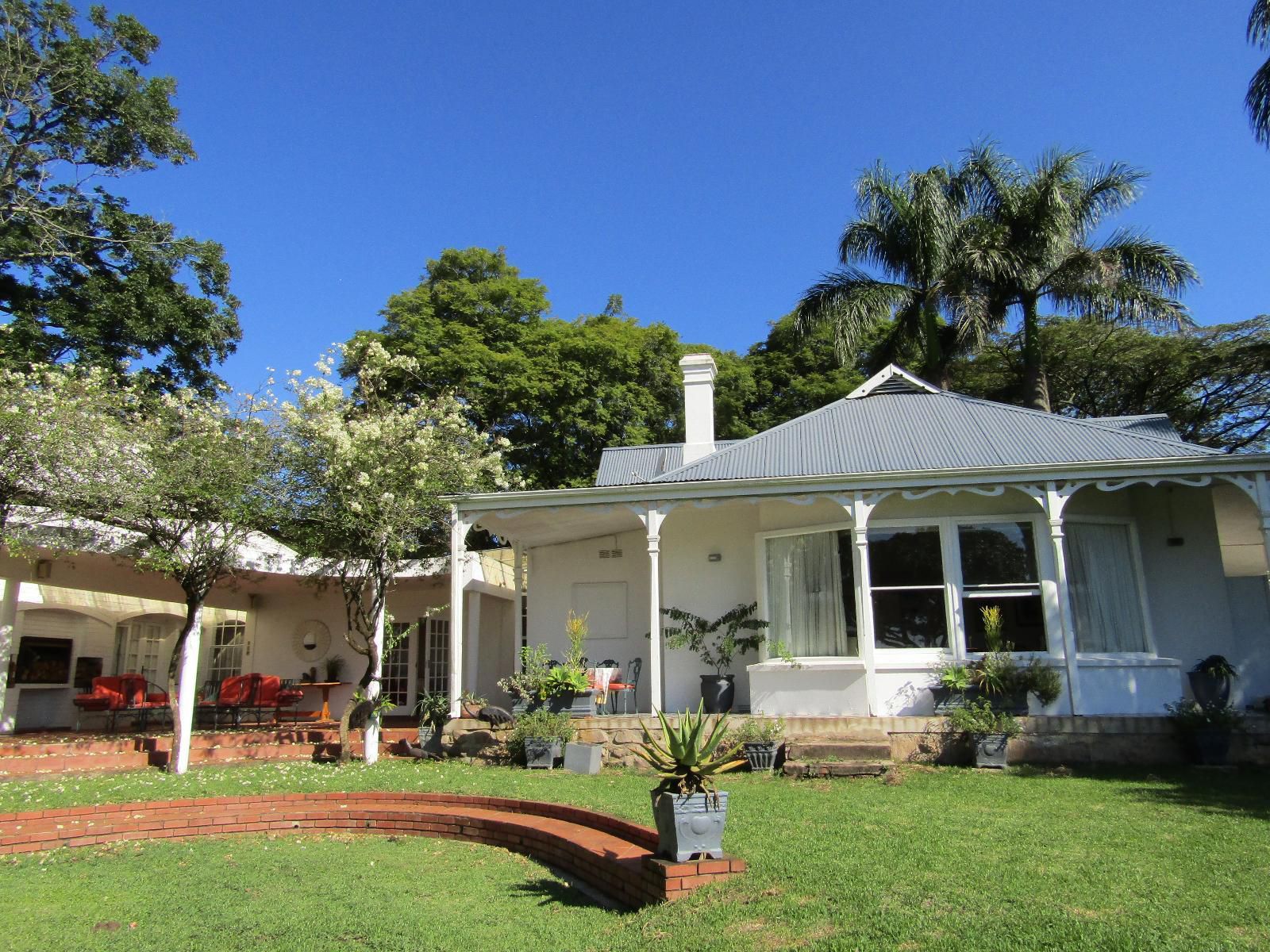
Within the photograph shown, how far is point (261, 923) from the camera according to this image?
214 inches

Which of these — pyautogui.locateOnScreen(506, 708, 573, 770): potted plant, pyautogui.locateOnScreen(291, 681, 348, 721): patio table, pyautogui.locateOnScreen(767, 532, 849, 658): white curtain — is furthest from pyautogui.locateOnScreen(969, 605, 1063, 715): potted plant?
pyautogui.locateOnScreen(291, 681, 348, 721): patio table

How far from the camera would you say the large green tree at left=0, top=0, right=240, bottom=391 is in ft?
65.4

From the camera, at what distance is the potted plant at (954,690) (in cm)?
1068

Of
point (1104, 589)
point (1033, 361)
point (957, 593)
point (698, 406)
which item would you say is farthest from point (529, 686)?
point (1033, 361)

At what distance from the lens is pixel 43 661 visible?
15734mm

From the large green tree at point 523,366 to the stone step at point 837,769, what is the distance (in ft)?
47.8

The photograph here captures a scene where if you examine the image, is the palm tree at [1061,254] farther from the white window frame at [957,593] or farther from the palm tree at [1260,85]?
the white window frame at [957,593]

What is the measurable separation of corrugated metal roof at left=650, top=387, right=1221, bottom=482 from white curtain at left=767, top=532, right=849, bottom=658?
1.04 meters

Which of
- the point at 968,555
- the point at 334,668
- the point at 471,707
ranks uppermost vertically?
the point at 968,555

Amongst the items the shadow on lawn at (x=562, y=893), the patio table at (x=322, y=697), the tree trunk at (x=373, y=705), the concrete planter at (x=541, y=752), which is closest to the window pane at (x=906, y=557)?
the concrete planter at (x=541, y=752)

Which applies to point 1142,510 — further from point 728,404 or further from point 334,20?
point 728,404

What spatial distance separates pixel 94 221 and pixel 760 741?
787 inches

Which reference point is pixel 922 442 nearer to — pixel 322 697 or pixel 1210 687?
pixel 1210 687

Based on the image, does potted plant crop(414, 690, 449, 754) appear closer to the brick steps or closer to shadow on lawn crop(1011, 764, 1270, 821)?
the brick steps
